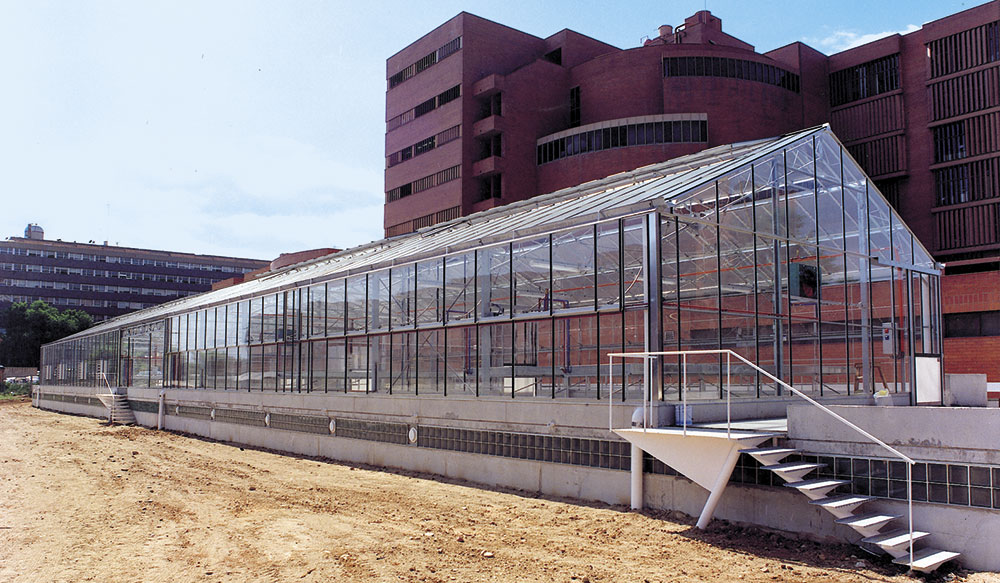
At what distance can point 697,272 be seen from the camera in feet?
54.5

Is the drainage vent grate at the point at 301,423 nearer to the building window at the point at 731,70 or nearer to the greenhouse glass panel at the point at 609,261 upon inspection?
the greenhouse glass panel at the point at 609,261

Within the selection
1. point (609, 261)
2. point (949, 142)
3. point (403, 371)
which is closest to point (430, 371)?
point (403, 371)

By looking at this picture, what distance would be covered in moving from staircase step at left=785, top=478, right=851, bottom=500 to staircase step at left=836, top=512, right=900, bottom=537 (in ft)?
1.39

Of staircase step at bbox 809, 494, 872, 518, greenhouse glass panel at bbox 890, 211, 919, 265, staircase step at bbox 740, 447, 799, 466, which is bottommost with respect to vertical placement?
staircase step at bbox 809, 494, 872, 518

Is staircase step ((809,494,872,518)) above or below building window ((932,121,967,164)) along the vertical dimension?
below

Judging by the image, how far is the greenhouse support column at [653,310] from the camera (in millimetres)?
13078

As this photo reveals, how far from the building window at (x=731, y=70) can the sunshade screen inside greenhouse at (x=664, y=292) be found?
1112 inches

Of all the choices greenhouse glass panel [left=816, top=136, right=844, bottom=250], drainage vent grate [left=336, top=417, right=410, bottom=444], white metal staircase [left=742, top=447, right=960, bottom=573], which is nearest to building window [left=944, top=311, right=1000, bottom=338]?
greenhouse glass panel [left=816, top=136, right=844, bottom=250]

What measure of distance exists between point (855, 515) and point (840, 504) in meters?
0.40

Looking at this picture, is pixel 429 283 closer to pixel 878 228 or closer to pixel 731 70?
pixel 878 228

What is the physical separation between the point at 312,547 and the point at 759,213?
36.5ft

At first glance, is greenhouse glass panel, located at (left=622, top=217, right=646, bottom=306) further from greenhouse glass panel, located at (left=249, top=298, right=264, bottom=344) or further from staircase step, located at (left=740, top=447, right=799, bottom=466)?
greenhouse glass panel, located at (left=249, top=298, right=264, bottom=344)

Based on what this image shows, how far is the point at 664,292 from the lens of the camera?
63.3 feet

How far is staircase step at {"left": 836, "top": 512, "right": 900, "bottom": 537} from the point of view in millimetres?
9312
